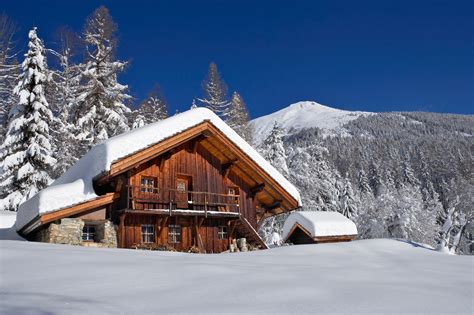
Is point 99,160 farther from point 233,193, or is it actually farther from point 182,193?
point 233,193

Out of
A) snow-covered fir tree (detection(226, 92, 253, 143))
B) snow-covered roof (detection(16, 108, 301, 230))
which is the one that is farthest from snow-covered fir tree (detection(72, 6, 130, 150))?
snow-covered fir tree (detection(226, 92, 253, 143))

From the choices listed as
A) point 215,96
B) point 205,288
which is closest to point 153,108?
point 215,96

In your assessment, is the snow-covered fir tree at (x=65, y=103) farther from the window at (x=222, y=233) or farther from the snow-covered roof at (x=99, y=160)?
the window at (x=222, y=233)

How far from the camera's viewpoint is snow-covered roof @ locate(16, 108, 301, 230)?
14609 mm

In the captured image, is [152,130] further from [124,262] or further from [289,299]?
[289,299]

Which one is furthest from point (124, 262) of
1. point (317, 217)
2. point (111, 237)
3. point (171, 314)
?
point (317, 217)

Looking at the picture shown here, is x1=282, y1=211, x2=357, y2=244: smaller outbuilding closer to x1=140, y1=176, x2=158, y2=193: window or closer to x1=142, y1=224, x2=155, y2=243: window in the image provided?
x1=142, y1=224, x2=155, y2=243: window

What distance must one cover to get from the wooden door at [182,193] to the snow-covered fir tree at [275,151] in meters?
20.3

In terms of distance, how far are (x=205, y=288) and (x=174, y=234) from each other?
13.9 meters

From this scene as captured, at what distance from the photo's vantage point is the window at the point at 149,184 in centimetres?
1785

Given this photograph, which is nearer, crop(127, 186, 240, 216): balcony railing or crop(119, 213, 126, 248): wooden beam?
crop(119, 213, 126, 248): wooden beam

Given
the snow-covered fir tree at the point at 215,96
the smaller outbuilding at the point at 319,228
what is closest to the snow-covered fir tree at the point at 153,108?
the snow-covered fir tree at the point at 215,96

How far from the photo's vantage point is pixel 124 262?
284 inches

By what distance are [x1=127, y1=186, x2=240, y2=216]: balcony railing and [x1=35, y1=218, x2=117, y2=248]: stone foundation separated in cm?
140
